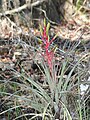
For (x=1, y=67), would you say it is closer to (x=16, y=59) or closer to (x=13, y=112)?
(x=16, y=59)

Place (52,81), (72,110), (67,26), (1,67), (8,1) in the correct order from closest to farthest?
(52,81) < (72,110) < (1,67) < (8,1) < (67,26)

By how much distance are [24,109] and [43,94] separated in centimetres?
60

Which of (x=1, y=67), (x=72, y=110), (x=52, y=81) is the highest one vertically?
(x=1, y=67)

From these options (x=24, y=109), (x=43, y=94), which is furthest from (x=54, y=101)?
(x=24, y=109)

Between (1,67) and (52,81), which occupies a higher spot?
(1,67)

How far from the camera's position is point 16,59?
4000 millimetres

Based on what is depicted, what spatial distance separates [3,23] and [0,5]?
0.81 ft

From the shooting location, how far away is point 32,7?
4.81 meters

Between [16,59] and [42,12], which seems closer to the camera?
[16,59]

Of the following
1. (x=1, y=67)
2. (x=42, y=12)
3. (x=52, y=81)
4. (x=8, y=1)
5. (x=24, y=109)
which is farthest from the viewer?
(x=42, y=12)

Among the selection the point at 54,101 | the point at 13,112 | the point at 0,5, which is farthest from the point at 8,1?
the point at 54,101

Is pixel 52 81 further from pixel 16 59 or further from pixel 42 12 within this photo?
pixel 42 12

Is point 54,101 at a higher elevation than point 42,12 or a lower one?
lower

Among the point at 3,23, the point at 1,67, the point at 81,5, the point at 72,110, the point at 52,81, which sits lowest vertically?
the point at 72,110
